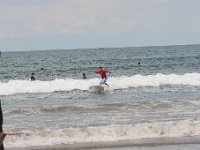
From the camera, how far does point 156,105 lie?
19812mm

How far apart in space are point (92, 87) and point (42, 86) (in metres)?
3.66

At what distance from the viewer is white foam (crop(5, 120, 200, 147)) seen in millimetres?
12352

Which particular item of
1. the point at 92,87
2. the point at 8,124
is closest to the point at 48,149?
the point at 8,124

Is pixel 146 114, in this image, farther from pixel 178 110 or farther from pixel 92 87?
pixel 92 87

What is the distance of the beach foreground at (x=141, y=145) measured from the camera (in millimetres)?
11227

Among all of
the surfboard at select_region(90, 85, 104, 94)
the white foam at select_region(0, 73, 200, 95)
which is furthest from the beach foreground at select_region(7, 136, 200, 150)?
the white foam at select_region(0, 73, 200, 95)

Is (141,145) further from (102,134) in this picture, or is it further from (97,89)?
(97,89)

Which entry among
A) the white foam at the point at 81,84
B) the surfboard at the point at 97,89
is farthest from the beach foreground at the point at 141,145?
the white foam at the point at 81,84

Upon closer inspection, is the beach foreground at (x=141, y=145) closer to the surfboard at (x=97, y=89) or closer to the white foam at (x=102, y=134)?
the white foam at (x=102, y=134)

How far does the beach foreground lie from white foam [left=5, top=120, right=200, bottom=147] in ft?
1.75

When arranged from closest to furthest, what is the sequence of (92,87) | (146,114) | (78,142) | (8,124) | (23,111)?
(78,142)
(8,124)
(146,114)
(23,111)
(92,87)

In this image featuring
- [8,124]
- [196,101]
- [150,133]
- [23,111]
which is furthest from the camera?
[196,101]

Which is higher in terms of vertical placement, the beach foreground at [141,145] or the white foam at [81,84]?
the white foam at [81,84]

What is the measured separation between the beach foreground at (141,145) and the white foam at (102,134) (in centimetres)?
53
